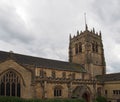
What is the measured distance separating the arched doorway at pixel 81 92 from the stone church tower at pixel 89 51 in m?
11.6

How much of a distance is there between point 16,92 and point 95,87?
23.1m

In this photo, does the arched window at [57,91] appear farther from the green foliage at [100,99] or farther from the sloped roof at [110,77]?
the sloped roof at [110,77]

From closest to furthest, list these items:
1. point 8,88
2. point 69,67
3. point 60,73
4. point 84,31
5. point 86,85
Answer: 1. point 8,88
2. point 86,85
3. point 60,73
4. point 69,67
5. point 84,31

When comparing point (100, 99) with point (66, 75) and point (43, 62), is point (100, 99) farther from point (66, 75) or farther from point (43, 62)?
point (43, 62)

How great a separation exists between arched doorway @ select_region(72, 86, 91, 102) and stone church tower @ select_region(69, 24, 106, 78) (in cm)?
1158

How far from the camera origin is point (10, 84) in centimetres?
4131

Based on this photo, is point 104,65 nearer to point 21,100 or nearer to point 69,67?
A: point 69,67

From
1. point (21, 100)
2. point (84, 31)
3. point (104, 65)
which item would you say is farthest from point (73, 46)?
point (21, 100)

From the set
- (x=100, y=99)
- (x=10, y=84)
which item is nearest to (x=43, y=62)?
(x=10, y=84)

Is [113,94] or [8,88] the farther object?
[113,94]

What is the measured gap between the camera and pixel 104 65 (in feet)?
234

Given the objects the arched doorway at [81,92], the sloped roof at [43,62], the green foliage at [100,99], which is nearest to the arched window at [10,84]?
the sloped roof at [43,62]

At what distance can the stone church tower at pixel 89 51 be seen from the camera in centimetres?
6656

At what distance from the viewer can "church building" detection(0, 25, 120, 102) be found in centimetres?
4200
